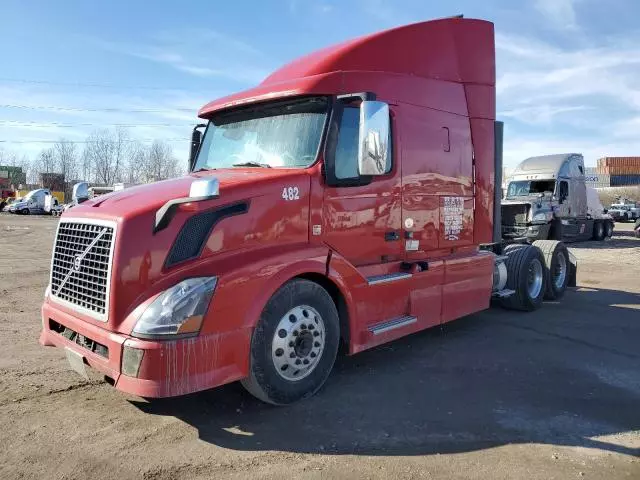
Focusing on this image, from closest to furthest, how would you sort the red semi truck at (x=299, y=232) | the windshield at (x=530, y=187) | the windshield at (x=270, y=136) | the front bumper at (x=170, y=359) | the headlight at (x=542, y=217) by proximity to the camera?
1. the front bumper at (x=170, y=359)
2. the red semi truck at (x=299, y=232)
3. the windshield at (x=270, y=136)
4. the headlight at (x=542, y=217)
5. the windshield at (x=530, y=187)

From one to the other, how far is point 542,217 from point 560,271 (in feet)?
33.9

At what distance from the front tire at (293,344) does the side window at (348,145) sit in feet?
3.65

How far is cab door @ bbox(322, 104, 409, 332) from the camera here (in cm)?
473

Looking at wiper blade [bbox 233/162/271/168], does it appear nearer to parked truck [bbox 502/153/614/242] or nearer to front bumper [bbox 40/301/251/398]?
front bumper [bbox 40/301/251/398]

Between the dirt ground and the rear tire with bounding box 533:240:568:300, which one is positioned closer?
the dirt ground

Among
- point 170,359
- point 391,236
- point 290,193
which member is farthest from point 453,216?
point 170,359

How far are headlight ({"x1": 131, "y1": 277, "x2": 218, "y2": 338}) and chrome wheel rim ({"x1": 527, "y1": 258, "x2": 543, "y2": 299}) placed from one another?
6.53 m

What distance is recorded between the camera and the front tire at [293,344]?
4.10 meters

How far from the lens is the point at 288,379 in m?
4.32

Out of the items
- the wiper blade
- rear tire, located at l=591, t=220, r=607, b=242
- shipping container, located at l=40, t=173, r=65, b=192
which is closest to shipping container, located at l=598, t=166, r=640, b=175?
rear tire, located at l=591, t=220, r=607, b=242

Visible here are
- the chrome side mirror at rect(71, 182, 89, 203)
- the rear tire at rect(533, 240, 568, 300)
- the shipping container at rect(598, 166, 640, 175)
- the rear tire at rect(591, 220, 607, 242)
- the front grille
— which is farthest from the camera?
the shipping container at rect(598, 166, 640, 175)

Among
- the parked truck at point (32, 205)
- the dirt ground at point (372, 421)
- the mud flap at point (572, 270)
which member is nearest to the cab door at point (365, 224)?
the dirt ground at point (372, 421)

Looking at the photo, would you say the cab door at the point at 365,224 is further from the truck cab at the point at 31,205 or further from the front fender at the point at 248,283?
the truck cab at the point at 31,205

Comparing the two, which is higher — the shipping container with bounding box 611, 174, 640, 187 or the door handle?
the shipping container with bounding box 611, 174, 640, 187
